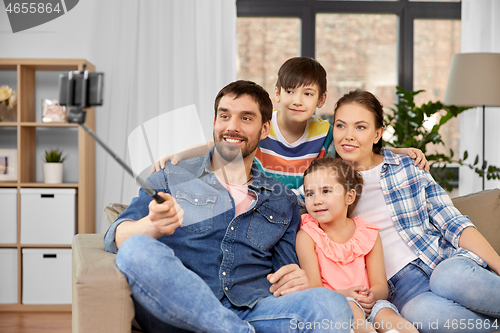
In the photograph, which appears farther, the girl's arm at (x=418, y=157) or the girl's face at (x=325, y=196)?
the girl's arm at (x=418, y=157)

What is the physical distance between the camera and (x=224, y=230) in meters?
1.32

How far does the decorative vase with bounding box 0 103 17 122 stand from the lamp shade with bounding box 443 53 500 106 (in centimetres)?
278

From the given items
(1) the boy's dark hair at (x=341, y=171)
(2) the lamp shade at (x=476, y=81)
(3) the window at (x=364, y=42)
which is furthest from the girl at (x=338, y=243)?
(3) the window at (x=364, y=42)

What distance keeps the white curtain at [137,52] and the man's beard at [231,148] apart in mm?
1617

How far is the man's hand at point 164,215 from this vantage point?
3.38ft

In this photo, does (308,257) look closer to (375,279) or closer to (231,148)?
(375,279)

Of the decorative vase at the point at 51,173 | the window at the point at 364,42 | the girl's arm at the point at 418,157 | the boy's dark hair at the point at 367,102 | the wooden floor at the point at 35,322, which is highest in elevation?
the window at the point at 364,42

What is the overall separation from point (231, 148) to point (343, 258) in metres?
0.49

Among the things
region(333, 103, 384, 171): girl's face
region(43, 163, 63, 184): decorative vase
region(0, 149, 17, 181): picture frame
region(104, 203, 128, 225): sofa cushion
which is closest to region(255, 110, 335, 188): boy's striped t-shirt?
region(333, 103, 384, 171): girl's face

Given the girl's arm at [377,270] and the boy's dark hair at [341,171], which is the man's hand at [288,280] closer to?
the girl's arm at [377,270]

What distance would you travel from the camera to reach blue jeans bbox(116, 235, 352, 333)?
1007 mm

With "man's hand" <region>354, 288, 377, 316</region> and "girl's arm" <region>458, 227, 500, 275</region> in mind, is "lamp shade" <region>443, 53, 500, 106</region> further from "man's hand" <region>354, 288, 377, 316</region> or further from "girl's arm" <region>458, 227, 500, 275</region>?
"man's hand" <region>354, 288, 377, 316</region>

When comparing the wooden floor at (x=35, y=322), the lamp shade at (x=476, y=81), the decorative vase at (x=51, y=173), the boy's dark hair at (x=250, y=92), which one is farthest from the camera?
the decorative vase at (x=51, y=173)

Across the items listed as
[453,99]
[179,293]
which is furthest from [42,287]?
[453,99]
